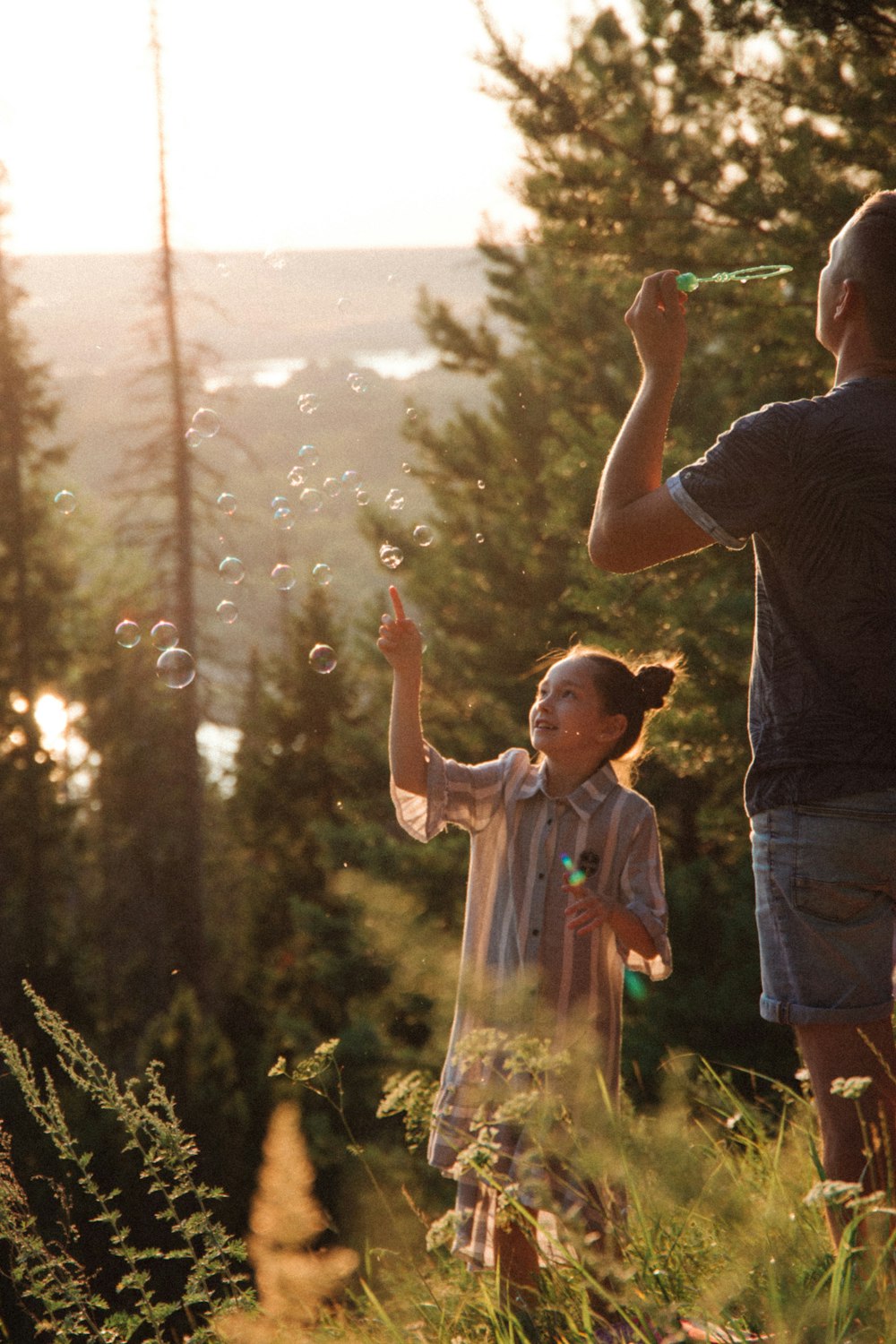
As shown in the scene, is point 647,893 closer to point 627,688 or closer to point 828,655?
point 627,688

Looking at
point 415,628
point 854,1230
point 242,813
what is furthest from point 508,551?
point 242,813

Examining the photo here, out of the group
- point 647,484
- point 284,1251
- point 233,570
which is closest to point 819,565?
point 647,484

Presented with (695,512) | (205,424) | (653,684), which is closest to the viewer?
(695,512)

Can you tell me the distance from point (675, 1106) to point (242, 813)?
1093 inches

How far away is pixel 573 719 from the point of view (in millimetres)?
3016

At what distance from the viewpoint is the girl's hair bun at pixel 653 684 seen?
3131 mm

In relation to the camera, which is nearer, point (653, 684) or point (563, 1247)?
point (563, 1247)

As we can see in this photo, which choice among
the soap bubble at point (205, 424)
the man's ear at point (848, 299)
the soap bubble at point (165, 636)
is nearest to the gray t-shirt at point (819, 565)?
the man's ear at point (848, 299)

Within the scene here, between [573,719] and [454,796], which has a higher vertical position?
[573,719]

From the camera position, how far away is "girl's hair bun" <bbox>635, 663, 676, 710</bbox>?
123 inches

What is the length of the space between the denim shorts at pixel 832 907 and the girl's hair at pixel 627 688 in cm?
103

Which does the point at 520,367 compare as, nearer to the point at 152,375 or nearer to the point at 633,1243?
the point at 152,375

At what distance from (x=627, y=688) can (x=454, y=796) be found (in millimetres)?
448

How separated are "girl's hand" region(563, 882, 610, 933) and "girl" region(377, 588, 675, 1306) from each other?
74 mm
